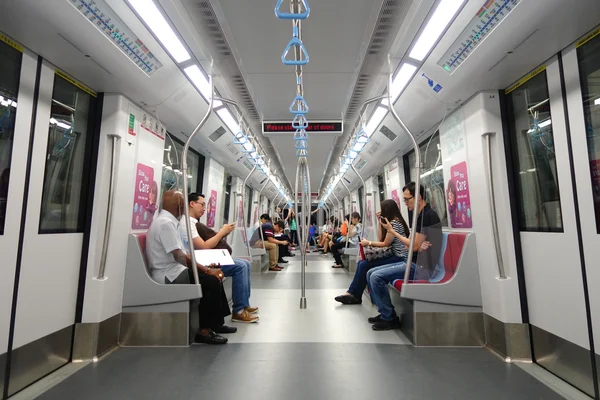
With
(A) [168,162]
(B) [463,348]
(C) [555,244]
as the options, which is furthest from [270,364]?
(A) [168,162]

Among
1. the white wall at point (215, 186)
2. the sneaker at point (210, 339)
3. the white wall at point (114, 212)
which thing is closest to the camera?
the white wall at point (114, 212)

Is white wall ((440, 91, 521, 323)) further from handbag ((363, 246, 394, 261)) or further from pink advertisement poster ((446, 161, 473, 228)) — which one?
handbag ((363, 246, 394, 261))

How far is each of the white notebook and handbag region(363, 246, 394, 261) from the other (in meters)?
1.76

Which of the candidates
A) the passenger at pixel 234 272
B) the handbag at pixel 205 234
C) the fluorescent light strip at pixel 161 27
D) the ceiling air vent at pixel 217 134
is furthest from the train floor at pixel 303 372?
the ceiling air vent at pixel 217 134

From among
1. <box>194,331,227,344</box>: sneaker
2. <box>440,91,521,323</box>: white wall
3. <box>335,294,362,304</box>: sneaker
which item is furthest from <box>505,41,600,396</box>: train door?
<box>194,331,227,344</box>: sneaker

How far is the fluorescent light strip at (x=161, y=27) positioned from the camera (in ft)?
6.06

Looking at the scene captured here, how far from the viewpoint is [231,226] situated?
3.36 metres

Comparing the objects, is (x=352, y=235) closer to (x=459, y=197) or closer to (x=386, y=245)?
(x=386, y=245)

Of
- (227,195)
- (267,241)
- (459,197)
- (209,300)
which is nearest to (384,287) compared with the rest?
(459,197)

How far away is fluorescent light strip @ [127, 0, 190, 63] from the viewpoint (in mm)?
1847

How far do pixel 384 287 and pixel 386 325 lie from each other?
38cm

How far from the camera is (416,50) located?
241cm

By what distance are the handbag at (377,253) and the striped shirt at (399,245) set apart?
2.9 inches

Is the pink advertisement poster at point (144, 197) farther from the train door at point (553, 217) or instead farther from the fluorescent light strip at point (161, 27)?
the train door at point (553, 217)
